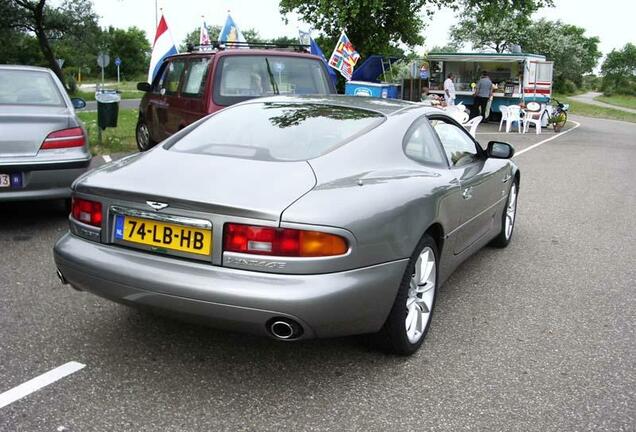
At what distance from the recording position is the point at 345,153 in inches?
135

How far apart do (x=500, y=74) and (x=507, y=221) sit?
21.7 meters

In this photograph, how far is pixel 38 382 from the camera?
3.04 meters

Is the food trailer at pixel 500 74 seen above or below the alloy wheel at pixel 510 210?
above

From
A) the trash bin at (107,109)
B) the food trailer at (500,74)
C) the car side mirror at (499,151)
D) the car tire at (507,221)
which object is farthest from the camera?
the food trailer at (500,74)

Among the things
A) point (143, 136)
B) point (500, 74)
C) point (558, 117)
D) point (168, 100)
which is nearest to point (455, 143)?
point (168, 100)

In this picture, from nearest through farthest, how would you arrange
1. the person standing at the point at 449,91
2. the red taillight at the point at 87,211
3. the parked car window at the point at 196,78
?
the red taillight at the point at 87,211
the parked car window at the point at 196,78
the person standing at the point at 449,91

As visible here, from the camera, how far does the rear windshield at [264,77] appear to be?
7.36m

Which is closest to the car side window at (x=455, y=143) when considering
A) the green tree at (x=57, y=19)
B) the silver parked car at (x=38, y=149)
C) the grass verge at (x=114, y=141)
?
the silver parked car at (x=38, y=149)

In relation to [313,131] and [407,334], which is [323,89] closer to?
[313,131]

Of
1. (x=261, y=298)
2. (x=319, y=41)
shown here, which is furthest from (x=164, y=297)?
(x=319, y=41)

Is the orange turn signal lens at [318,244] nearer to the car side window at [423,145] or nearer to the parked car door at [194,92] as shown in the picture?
the car side window at [423,145]

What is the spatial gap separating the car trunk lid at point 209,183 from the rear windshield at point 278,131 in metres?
0.19

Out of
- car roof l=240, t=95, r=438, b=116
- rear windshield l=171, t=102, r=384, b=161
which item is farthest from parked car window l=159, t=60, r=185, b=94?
rear windshield l=171, t=102, r=384, b=161

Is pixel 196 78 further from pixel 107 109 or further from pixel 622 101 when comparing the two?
pixel 622 101
